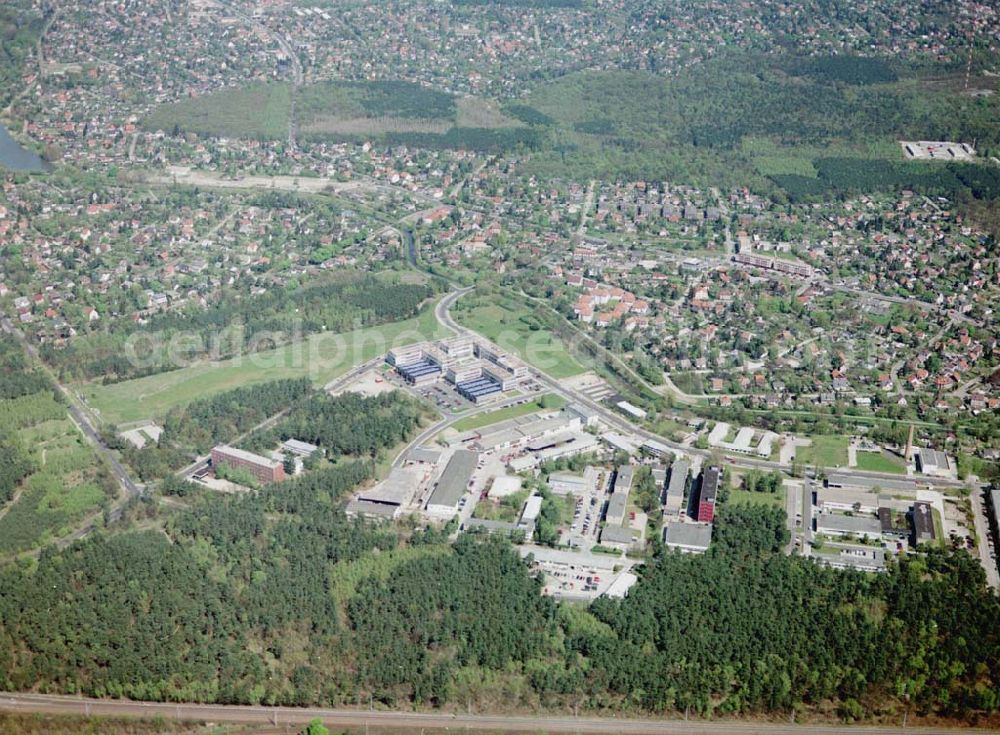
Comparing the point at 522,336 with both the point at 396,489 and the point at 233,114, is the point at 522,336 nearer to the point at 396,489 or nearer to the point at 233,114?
the point at 396,489

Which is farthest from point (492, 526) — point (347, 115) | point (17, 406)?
point (347, 115)

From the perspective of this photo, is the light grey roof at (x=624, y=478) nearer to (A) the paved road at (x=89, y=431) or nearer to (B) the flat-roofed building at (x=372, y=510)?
(B) the flat-roofed building at (x=372, y=510)

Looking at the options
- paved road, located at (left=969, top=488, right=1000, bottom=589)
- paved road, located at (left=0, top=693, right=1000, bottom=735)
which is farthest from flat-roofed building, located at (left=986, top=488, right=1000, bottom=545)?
paved road, located at (left=0, top=693, right=1000, bottom=735)

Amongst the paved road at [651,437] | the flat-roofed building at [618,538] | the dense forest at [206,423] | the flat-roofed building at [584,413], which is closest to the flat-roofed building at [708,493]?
the paved road at [651,437]

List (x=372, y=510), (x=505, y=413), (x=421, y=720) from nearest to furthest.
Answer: (x=421, y=720) → (x=372, y=510) → (x=505, y=413)

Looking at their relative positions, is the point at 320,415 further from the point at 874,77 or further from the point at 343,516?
the point at 874,77

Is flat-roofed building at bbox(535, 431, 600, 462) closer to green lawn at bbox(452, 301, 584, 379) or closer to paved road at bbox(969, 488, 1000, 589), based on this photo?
green lawn at bbox(452, 301, 584, 379)

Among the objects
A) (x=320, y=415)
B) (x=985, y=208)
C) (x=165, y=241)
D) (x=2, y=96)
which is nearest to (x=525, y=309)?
(x=320, y=415)
